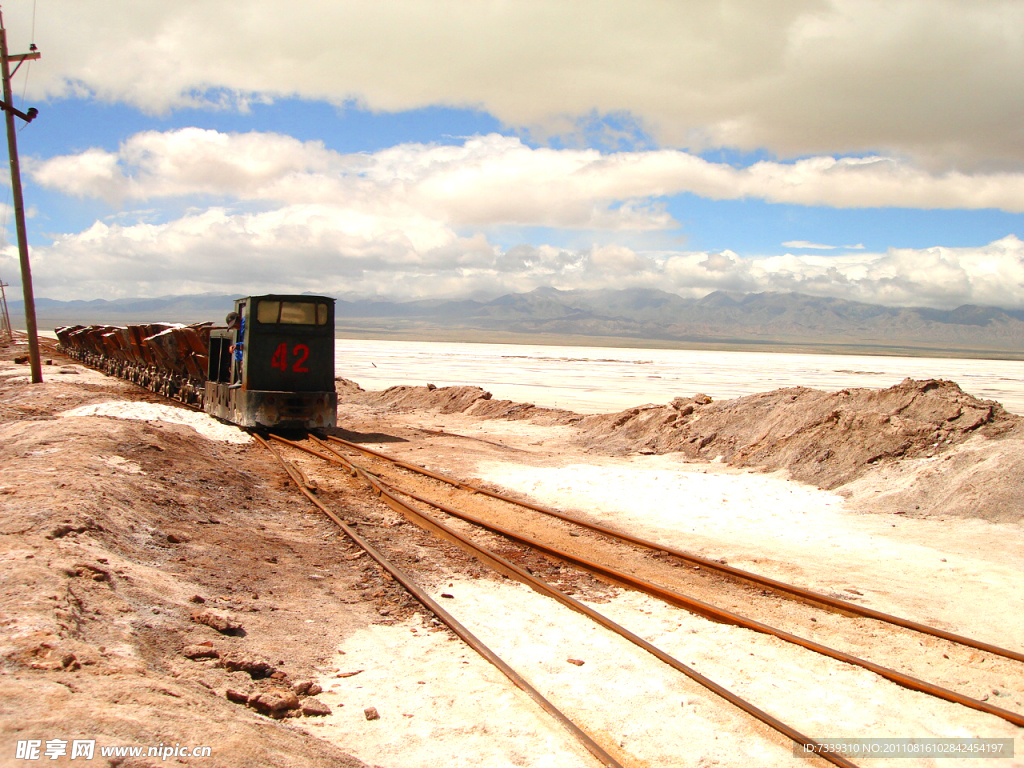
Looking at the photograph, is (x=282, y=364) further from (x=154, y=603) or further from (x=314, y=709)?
(x=314, y=709)

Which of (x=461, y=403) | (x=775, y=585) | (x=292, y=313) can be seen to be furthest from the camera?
(x=461, y=403)

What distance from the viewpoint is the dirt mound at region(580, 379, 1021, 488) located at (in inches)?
510

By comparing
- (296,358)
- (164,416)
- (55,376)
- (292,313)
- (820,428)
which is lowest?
(164,416)

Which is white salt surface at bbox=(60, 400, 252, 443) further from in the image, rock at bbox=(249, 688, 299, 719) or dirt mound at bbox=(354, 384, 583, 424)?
rock at bbox=(249, 688, 299, 719)

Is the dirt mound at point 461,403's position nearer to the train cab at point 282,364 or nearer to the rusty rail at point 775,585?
the train cab at point 282,364

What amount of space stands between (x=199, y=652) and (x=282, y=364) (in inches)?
482

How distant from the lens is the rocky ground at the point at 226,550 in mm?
3689

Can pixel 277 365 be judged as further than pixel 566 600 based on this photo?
Yes

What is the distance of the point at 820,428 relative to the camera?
14.3 metres

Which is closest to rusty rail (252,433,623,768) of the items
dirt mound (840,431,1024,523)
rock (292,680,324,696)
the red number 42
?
rock (292,680,324,696)

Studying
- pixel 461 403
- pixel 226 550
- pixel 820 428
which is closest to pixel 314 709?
pixel 226 550

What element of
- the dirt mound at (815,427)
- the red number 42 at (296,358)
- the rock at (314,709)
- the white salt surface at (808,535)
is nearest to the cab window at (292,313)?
the red number 42 at (296,358)

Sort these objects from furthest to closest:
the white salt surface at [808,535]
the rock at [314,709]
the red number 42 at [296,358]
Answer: the red number 42 at [296,358] → the white salt surface at [808,535] → the rock at [314,709]

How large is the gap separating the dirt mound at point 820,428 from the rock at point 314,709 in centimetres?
1037
